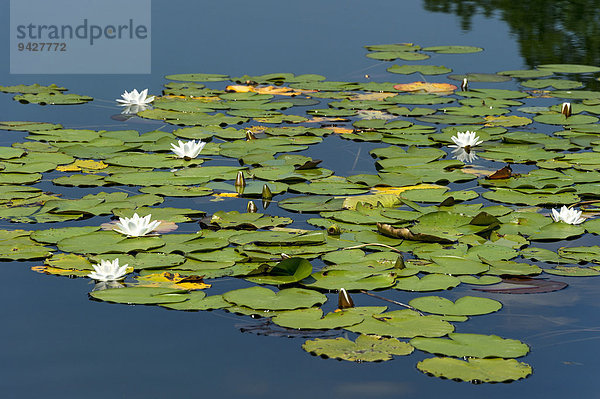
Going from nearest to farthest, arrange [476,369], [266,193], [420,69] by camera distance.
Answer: [476,369] < [266,193] < [420,69]

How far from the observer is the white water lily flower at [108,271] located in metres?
4.20

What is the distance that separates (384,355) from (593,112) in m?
4.60

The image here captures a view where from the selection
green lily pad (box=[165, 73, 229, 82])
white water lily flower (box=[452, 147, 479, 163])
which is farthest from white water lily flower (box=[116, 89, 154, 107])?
white water lily flower (box=[452, 147, 479, 163])

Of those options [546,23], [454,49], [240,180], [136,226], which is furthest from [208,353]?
[546,23]

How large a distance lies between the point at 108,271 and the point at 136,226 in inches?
20.9

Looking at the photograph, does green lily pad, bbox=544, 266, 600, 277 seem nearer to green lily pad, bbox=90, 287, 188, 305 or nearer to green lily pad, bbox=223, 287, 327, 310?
green lily pad, bbox=223, 287, 327, 310

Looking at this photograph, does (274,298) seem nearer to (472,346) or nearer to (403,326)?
(403,326)

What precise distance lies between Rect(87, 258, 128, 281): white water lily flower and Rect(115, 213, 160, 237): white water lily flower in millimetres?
484

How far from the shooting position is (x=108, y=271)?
421 cm

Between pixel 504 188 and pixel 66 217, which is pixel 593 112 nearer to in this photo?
pixel 504 188

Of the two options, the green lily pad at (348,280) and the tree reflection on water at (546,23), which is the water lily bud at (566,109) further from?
the green lily pad at (348,280)

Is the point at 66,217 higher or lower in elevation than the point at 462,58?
lower

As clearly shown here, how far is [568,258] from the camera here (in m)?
4.49

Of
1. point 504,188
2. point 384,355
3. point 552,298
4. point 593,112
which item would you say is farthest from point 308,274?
point 593,112
